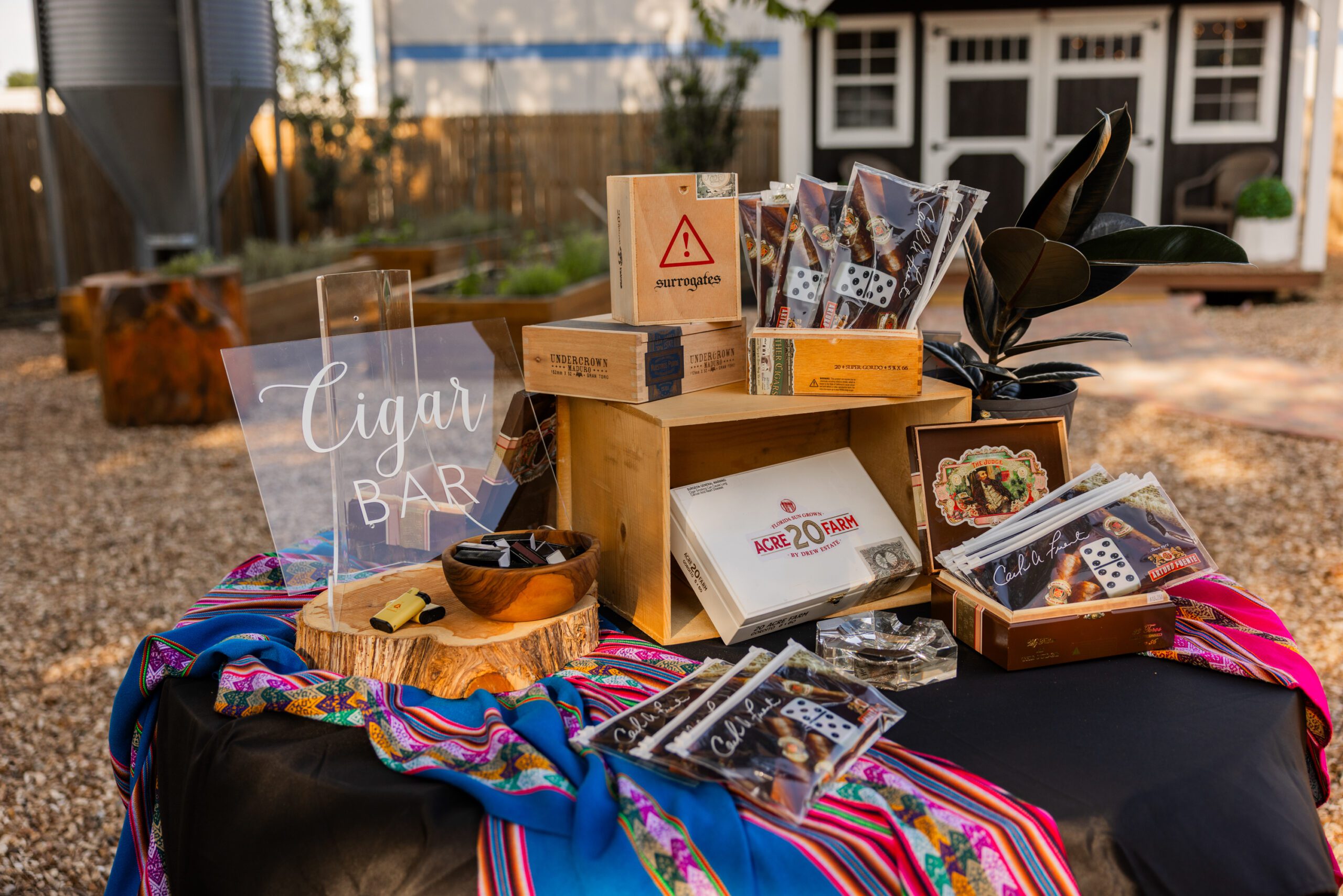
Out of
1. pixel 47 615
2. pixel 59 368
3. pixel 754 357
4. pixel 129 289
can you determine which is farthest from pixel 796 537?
pixel 59 368

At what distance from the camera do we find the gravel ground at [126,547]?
2.44 metres

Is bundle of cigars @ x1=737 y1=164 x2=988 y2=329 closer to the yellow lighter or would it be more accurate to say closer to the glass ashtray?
the glass ashtray

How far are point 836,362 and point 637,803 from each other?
739 mm

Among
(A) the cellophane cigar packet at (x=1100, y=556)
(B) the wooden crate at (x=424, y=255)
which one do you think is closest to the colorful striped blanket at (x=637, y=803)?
(A) the cellophane cigar packet at (x=1100, y=556)

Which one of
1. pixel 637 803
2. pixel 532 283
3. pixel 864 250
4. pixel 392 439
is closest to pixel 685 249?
pixel 864 250

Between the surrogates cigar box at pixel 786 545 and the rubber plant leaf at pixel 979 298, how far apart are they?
1.36ft

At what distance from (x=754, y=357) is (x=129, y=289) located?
5.12 meters

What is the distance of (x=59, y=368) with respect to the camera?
7527mm

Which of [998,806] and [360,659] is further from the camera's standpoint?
[360,659]

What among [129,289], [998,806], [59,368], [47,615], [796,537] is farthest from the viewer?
[59,368]

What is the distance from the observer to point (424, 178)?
1325 cm

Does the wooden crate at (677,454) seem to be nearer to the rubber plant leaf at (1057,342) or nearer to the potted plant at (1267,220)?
the rubber plant leaf at (1057,342)

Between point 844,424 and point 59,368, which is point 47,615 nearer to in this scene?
point 844,424

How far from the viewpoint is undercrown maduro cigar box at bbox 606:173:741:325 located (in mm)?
1594
